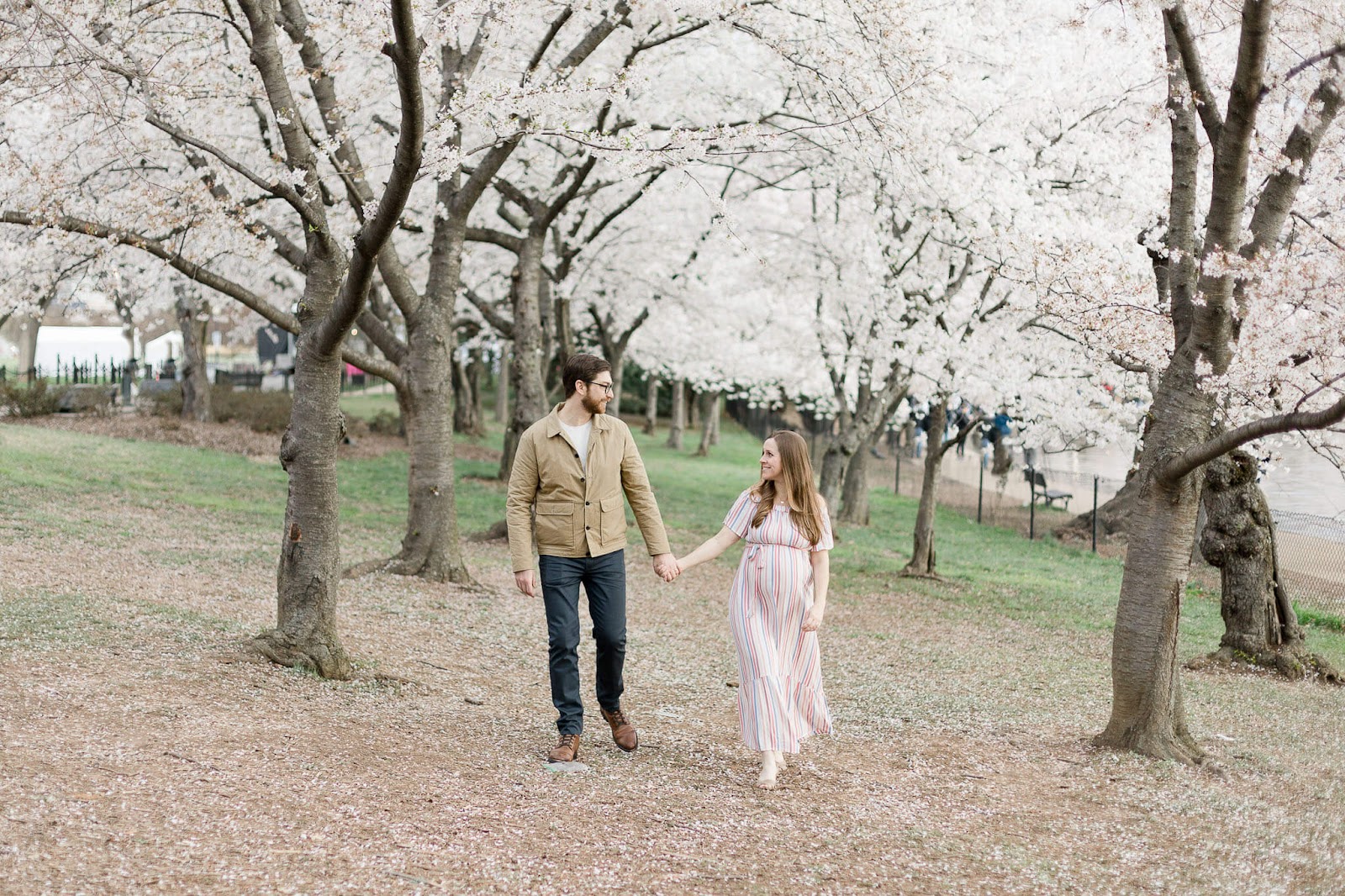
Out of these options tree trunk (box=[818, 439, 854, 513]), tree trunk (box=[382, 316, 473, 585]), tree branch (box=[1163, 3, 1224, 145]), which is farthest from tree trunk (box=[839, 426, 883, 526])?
tree branch (box=[1163, 3, 1224, 145])

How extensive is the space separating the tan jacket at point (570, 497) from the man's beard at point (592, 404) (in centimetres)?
10

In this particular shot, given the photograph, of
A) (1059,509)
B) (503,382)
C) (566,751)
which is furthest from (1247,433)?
(503,382)

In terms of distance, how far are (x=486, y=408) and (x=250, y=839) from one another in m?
47.5

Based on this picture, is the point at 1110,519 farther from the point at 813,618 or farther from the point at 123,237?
the point at 123,237

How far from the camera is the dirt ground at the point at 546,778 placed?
14.2ft

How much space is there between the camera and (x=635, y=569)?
14453 mm

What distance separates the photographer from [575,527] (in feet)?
19.1

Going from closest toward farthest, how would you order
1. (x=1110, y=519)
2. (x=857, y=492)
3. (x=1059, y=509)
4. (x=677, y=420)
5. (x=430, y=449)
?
(x=430, y=449), (x=1110, y=519), (x=857, y=492), (x=1059, y=509), (x=677, y=420)

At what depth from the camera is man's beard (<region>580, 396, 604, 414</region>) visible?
584 centimetres

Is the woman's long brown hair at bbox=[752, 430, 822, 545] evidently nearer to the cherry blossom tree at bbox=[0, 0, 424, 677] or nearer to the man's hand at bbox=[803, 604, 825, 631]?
the man's hand at bbox=[803, 604, 825, 631]

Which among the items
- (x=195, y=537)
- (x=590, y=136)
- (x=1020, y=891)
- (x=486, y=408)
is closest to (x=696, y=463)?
(x=486, y=408)

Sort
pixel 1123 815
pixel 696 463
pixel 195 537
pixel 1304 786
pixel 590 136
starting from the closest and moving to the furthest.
A: pixel 1123 815 → pixel 1304 786 → pixel 590 136 → pixel 195 537 → pixel 696 463

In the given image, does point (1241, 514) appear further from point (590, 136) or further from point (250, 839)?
point (250, 839)

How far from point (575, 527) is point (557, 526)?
8cm
